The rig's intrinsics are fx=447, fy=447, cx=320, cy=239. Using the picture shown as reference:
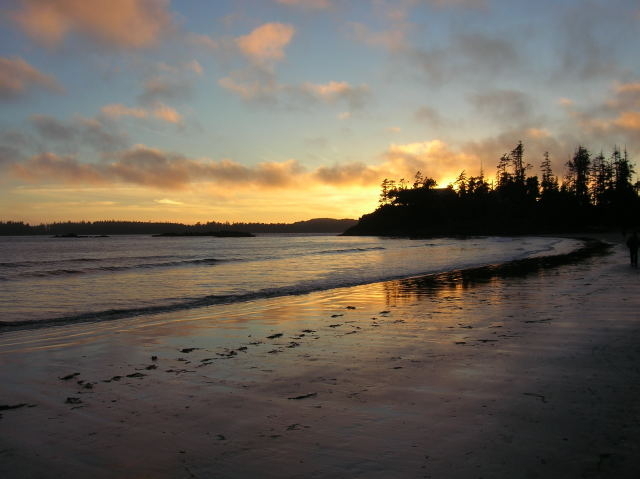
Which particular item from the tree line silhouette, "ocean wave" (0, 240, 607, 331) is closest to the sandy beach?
"ocean wave" (0, 240, 607, 331)

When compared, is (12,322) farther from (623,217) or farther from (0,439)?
(623,217)

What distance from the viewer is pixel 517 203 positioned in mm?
140000

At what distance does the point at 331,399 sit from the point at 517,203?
14830cm

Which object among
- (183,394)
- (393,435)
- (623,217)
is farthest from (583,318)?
(623,217)

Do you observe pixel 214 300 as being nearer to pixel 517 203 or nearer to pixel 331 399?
pixel 331 399

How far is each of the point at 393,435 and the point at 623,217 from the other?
408 ft

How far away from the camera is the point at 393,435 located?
4.60 metres

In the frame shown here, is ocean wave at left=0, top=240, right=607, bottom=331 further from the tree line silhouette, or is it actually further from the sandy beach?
the tree line silhouette

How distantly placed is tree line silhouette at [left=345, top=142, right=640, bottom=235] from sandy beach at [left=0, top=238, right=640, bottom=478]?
117837mm

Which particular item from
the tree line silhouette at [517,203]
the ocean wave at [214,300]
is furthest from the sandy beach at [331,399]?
the tree line silhouette at [517,203]

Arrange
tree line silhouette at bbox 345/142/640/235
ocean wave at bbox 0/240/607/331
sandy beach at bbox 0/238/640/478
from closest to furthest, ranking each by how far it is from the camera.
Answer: sandy beach at bbox 0/238/640/478 → ocean wave at bbox 0/240/607/331 → tree line silhouette at bbox 345/142/640/235

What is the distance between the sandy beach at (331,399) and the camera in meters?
4.09

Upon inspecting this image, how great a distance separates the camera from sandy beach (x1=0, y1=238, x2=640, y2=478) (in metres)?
4.09

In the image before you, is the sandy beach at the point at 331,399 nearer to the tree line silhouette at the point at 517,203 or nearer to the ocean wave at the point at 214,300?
the ocean wave at the point at 214,300
